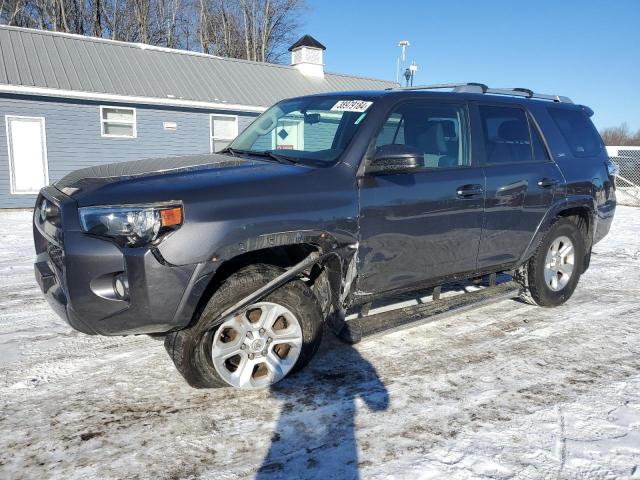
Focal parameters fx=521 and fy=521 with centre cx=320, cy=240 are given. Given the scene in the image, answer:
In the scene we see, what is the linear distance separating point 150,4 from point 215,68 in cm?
2235

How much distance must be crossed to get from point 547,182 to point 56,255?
400cm

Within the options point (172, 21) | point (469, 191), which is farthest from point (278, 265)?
point (172, 21)

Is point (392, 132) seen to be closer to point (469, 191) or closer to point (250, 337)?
point (469, 191)

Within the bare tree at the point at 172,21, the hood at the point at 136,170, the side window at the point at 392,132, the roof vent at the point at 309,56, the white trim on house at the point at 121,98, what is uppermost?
the bare tree at the point at 172,21

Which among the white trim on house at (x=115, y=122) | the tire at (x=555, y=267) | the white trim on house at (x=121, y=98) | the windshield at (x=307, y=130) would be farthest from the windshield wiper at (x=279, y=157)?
the white trim on house at (x=115, y=122)

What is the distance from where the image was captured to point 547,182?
185 inches

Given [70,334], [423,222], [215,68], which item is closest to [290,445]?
[423,222]

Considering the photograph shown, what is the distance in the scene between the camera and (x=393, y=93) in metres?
3.95

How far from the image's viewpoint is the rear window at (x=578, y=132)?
5117 millimetres

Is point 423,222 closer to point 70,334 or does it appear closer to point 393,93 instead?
point 393,93

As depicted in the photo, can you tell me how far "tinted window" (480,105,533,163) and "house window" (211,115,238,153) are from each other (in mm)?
12365

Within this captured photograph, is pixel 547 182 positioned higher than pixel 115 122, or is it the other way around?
pixel 115 122

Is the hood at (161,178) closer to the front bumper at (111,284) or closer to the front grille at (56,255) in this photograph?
the front bumper at (111,284)

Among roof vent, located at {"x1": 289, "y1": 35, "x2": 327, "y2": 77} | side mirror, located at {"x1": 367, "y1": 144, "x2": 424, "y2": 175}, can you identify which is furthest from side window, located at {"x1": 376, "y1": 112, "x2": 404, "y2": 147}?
roof vent, located at {"x1": 289, "y1": 35, "x2": 327, "y2": 77}
